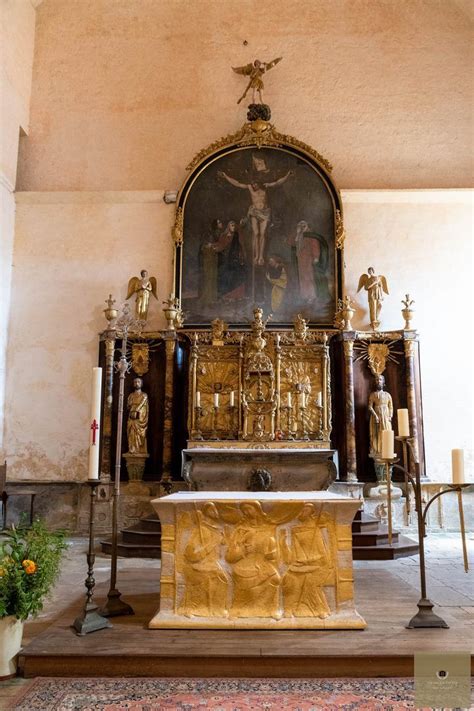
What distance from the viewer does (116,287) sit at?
1084cm

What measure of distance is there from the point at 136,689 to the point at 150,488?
6.35 metres

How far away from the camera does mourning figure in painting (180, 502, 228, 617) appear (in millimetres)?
4344

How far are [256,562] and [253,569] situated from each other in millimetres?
53

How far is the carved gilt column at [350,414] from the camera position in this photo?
9.66 meters

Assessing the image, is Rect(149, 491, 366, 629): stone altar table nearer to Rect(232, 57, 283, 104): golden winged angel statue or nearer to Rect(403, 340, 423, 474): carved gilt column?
Rect(403, 340, 423, 474): carved gilt column

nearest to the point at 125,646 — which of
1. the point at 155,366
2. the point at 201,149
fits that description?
the point at 155,366

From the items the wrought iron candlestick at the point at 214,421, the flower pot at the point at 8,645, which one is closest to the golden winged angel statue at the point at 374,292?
the wrought iron candlestick at the point at 214,421

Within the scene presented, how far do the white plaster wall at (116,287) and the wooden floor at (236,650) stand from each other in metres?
6.23

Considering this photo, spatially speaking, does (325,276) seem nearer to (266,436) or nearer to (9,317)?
(266,436)

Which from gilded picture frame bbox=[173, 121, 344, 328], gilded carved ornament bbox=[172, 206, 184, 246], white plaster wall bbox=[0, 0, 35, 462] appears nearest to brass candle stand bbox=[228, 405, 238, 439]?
gilded picture frame bbox=[173, 121, 344, 328]

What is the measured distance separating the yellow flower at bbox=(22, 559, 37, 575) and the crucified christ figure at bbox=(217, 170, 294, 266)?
7652 mm

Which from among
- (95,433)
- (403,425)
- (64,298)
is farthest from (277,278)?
(95,433)

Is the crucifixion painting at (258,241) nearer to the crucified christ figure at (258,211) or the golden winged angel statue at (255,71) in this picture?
the crucified christ figure at (258,211)

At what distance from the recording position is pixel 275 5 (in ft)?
39.4
